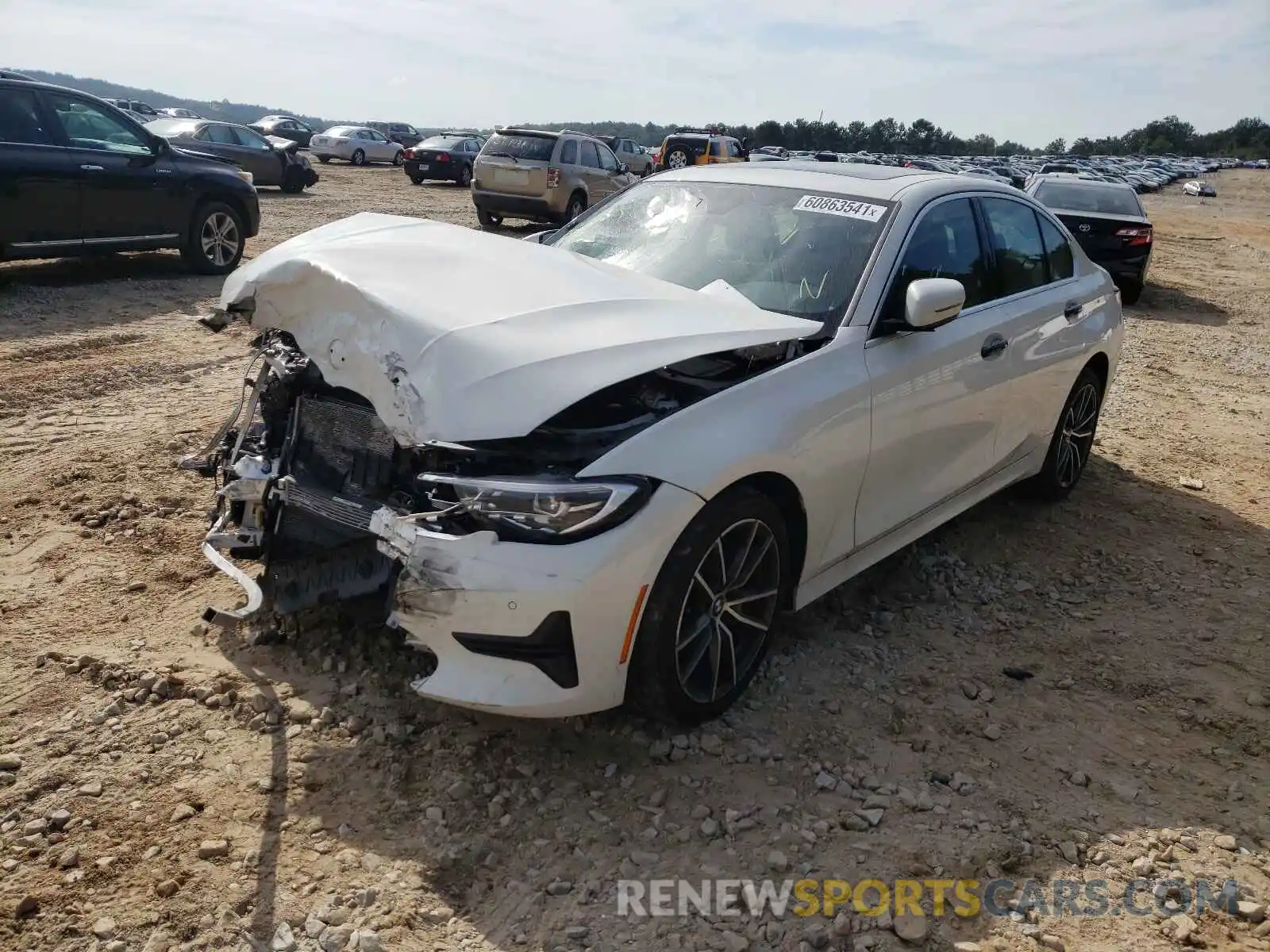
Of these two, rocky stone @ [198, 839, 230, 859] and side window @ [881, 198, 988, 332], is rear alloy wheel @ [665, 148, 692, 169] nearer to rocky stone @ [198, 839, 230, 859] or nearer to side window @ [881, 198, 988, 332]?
side window @ [881, 198, 988, 332]

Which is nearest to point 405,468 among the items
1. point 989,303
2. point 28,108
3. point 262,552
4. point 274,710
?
point 262,552

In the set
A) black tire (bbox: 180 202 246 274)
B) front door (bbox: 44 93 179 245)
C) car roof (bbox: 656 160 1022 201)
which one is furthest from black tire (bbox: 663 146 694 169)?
car roof (bbox: 656 160 1022 201)

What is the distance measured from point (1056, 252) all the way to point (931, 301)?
212 centimetres

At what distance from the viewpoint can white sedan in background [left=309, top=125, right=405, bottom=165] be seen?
3316 centimetres

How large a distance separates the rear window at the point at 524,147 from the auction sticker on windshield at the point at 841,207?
12670 mm

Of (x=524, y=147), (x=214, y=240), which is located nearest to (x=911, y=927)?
(x=214, y=240)

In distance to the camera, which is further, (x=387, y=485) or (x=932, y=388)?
(x=932, y=388)

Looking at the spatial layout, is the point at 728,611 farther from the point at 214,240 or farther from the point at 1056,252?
the point at 214,240

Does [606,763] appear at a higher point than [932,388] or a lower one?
lower

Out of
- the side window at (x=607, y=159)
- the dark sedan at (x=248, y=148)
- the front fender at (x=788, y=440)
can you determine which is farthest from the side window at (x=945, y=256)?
the dark sedan at (x=248, y=148)

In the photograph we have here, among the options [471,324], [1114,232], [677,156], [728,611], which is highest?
[677,156]

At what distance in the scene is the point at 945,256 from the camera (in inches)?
170

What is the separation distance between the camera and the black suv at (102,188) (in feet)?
29.2

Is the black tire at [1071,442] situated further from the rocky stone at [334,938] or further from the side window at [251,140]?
the side window at [251,140]
